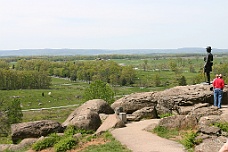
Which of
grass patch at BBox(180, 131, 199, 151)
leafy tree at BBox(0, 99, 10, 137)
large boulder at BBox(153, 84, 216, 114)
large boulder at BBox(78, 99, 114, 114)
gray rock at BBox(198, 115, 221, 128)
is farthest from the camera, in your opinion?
leafy tree at BBox(0, 99, 10, 137)

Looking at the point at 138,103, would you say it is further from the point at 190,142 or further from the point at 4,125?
the point at 4,125

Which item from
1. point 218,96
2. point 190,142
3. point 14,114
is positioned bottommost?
point 14,114

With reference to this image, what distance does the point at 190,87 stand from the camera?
80.0 ft

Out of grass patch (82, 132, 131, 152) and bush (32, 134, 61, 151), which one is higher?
grass patch (82, 132, 131, 152)

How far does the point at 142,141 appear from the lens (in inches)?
647

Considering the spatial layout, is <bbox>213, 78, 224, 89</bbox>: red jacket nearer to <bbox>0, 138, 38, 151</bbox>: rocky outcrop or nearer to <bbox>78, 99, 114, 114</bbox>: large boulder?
<bbox>78, 99, 114, 114</bbox>: large boulder

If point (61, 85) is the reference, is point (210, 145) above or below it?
above

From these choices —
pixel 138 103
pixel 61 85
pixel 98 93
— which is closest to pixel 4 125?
pixel 98 93

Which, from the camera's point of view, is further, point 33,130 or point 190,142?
point 33,130

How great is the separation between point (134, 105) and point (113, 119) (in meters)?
4.80

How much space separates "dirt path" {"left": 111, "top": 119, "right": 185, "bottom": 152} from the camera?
1485 cm

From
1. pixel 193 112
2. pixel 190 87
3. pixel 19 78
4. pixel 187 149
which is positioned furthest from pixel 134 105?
pixel 19 78

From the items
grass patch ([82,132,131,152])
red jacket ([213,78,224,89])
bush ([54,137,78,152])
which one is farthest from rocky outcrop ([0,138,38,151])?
red jacket ([213,78,224,89])

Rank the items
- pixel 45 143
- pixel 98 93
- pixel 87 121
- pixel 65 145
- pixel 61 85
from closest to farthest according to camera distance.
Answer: pixel 65 145 → pixel 45 143 → pixel 87 121 → pixel 98 93 → pixel 61 85
